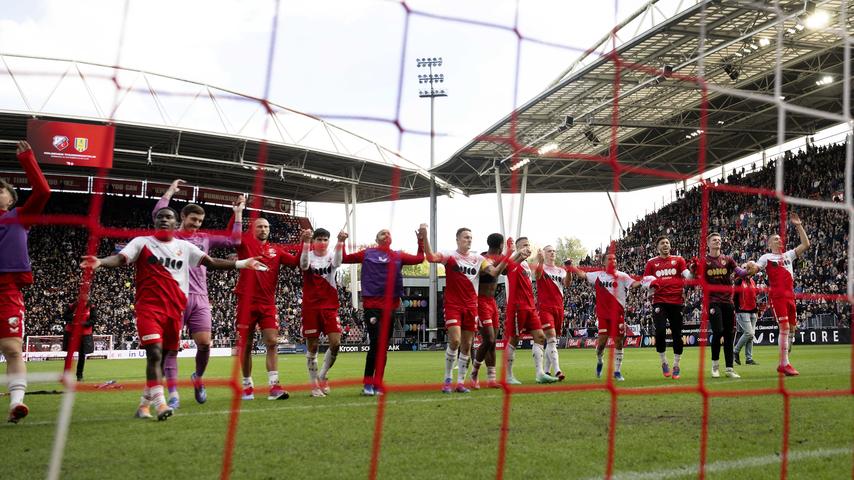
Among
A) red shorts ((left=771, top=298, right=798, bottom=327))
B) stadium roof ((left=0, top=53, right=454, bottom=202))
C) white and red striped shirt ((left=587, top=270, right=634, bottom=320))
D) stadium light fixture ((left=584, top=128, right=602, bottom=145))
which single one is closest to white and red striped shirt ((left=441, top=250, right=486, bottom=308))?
white and red striped shirt ((left=587, top=270, right=634, bottom=320))

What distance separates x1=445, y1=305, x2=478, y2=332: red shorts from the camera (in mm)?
8453

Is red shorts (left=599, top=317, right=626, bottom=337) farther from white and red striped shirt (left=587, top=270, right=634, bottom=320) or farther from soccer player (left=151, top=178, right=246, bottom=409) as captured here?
soccer player (left=151, top=178, right=246, bottom=409)

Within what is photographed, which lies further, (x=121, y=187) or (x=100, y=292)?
(x=121, y=187)

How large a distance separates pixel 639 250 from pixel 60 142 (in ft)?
52.3

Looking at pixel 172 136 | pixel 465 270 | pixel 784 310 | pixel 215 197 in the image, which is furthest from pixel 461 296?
pixel 215 197

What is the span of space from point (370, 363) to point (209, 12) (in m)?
4.88

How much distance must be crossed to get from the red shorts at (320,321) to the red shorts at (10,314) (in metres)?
3.12

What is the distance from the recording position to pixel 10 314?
5664mm

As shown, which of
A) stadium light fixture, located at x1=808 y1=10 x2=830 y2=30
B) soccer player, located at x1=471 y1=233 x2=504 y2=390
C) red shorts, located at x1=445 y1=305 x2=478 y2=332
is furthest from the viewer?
stadium light fixture, located at x1=808 y1=10 x2=830 y2=30

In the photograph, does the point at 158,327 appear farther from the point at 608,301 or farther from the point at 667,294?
the point at 608,301

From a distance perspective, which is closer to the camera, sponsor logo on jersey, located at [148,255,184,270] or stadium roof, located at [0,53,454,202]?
sponsor logo on jersey, located at [148,255,184,270]

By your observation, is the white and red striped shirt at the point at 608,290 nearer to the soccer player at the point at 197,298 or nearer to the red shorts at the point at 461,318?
the red shorts at the point at 461,318

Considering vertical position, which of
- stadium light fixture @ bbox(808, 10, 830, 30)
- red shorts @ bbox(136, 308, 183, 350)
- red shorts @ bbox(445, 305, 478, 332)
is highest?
stadium light fixture @ bbox(808, 10, 830, 30)

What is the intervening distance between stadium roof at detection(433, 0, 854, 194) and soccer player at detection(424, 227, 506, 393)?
2.34 meters
